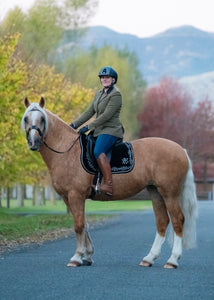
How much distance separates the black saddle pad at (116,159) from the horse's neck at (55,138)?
276 millimetres

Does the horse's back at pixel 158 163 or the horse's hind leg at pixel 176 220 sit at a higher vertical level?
the horse's back at pixel 158 163

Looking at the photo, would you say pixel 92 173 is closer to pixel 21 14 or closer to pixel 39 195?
pixel 21 14

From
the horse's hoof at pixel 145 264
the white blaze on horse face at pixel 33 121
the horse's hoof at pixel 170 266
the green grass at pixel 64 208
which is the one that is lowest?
the green grass at pixel 64 208

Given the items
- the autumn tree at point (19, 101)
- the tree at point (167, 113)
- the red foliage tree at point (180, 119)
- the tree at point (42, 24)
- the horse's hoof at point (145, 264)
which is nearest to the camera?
the horse's hoof at point (145, 264)

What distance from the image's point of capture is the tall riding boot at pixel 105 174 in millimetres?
9867

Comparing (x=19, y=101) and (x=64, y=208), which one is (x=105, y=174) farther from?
(x=64, y=208)

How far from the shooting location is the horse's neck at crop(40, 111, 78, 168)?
1014 centimetres

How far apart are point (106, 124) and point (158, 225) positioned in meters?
1.76

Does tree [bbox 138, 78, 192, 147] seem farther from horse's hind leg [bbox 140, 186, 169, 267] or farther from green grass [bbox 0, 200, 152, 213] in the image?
horse's hind leg [bbox 140, 186, 169, 267]

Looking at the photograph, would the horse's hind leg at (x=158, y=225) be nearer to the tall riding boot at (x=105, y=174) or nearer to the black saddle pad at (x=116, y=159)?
the black saddle pad at (x=116, y=159)

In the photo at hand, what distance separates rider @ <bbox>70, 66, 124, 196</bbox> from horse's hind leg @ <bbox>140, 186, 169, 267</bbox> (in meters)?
0.88

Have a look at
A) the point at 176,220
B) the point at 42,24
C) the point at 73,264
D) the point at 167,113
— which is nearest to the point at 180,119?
the point at 167,113

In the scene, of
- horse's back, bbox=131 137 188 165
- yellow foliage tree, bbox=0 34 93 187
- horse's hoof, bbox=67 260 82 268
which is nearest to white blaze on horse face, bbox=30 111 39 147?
horse's back, bbox=131 137 188 165

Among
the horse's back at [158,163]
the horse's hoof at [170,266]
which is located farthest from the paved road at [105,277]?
the horse's back at [158,163]
